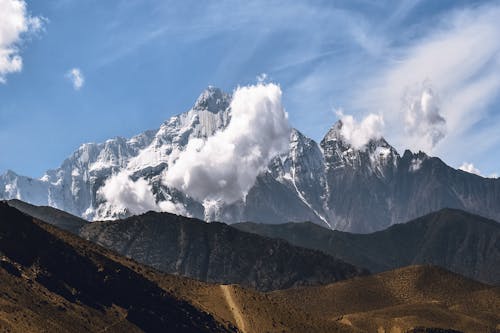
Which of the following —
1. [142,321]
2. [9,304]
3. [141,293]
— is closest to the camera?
[9,304]

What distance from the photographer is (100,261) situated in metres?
192

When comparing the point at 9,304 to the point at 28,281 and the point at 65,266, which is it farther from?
the point at 65,266

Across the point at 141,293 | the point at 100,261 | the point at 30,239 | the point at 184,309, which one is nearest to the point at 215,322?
the point at 184,309

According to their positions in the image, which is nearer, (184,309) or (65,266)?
(65,266)

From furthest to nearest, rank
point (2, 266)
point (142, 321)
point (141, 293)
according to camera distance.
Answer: point (141, 293) < point (142, 321) < point (2, 266)

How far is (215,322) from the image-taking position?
651 feet

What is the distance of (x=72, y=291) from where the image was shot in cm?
17312

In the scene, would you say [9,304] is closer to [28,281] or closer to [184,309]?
[28,281]

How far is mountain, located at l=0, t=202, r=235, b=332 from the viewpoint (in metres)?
155

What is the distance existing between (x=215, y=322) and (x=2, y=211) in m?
60.9

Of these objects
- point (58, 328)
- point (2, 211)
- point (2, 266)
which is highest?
point (2, 211)

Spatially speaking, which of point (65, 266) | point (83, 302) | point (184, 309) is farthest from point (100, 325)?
point (184, 309)

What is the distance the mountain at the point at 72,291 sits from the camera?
155 meters

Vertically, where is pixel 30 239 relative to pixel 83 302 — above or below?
above
